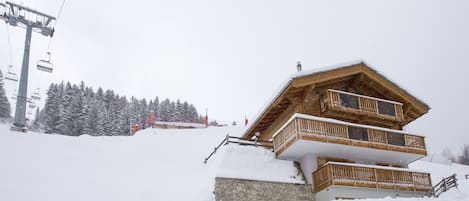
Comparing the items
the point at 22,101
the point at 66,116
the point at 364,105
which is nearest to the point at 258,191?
the point at 364,105

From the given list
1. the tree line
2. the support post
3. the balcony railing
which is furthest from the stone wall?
the tree line

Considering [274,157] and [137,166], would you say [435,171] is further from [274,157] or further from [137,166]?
[137,166]

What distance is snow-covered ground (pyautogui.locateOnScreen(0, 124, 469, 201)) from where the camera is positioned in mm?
15414

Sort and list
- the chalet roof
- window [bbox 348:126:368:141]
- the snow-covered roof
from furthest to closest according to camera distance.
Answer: window [bbox 348:126:368:141], the chalet roof, the snow-covered roof

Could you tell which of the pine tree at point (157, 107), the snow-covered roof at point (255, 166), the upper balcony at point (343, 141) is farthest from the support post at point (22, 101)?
the pine tree at point (157, 107)

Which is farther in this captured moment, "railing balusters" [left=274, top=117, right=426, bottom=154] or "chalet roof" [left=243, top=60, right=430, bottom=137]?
"chalet roof" [left=243, top=60, right=430, bottom=137]

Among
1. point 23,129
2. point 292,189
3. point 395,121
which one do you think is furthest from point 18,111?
point 395,121

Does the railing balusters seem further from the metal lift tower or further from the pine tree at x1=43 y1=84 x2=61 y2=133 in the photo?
the pine tree at x1=43 y1=84 x2=61 y2=133

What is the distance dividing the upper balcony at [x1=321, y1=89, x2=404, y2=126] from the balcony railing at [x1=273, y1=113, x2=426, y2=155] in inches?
39.6

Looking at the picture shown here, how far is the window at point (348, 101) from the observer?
800 inches

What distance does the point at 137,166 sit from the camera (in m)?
21.2

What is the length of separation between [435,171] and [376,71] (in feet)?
72.3

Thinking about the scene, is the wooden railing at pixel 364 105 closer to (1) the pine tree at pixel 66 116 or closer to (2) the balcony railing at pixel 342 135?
(2) the balcony railing at pixel 342 135

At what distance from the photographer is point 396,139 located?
2042 centimetres
